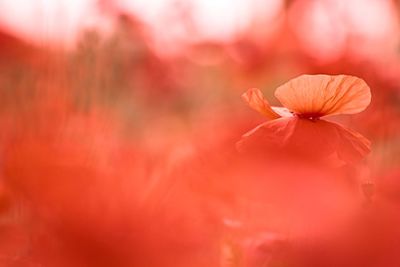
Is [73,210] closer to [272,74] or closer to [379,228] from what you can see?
[379,228]

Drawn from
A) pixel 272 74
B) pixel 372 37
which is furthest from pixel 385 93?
pixel 272 74

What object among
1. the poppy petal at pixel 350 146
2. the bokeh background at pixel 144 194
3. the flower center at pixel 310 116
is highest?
the flower center at pixel 310 116

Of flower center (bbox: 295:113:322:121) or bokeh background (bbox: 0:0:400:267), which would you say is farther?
flower center (bbox: 295:113:322:121)

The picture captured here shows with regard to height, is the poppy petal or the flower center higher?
the flower center

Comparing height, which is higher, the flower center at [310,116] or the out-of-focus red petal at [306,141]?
the flower center at [310,116]

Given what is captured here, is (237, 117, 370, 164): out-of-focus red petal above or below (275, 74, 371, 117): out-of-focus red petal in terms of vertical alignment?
below

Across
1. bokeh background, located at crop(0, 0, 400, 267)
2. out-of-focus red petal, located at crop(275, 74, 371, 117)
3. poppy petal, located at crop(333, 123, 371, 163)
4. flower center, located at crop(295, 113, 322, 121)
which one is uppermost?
out-of-focus red petal, located at crop(275, 74, 371, 117)

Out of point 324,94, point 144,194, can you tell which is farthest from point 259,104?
point 144,194
